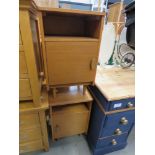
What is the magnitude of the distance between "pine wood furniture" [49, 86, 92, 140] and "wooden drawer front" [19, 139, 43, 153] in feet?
0.54

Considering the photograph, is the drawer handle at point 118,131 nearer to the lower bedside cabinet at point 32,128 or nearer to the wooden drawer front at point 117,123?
the wooden drawer front at point 117,123

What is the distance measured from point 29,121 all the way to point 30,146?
35 cm

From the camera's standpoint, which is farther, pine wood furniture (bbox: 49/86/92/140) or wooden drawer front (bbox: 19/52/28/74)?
pine wood furniture (bbox: 49/86/92/140)

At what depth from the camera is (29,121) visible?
98 centimetres

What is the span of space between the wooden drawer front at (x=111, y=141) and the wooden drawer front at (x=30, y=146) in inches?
22.8

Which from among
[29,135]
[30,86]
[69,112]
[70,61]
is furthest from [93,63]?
[29,135]

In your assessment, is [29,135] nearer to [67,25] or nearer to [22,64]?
[22,64]

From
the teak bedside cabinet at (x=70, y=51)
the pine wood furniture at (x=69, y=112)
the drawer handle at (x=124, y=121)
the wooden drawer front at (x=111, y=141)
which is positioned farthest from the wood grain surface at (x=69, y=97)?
the wooden drawer front at (x=111, y=141)

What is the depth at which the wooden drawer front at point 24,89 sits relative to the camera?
0.75 metres

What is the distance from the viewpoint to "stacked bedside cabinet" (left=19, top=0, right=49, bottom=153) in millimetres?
594

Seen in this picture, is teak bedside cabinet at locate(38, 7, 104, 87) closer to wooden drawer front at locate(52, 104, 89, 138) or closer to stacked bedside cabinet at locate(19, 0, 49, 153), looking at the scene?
stacked bedside cabinet at locate(19, 0, 49, 153)

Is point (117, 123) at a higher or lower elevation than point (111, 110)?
lower

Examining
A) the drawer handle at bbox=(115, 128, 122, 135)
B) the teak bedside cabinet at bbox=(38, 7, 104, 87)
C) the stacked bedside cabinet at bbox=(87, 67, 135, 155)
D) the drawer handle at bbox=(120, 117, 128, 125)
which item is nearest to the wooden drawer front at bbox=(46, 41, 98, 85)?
the teak bedside cabinet at bbox=(38, 7, 104, 87)
